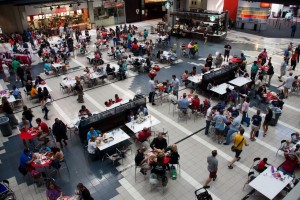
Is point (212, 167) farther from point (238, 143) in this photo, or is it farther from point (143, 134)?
point (143, 134)

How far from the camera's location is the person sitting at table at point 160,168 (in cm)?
891

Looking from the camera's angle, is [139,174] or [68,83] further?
[68,83]

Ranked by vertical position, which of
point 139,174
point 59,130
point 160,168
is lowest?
point 139,174

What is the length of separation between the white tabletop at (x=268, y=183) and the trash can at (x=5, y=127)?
425 inches

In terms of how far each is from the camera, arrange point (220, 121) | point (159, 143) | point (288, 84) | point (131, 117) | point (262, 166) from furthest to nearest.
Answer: point (288, 84), point (131, 117), point (220, 121), point (159, 143), point (262, 166)

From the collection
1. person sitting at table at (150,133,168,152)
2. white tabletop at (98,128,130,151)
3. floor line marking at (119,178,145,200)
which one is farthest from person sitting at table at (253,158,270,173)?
white tabletop at (98,128,130,151)

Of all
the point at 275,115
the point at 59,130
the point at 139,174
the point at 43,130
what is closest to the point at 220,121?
the point at 275,115

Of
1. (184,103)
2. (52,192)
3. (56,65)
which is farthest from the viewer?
(56,65)

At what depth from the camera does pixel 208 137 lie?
11.9 m

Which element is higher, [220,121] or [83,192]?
[220,121]

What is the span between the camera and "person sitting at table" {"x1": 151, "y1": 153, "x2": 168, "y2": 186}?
891 cm

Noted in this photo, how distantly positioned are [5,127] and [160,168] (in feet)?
26.0

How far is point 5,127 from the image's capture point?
40.1 ft

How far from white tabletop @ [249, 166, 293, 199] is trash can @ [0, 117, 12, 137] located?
1079cm
